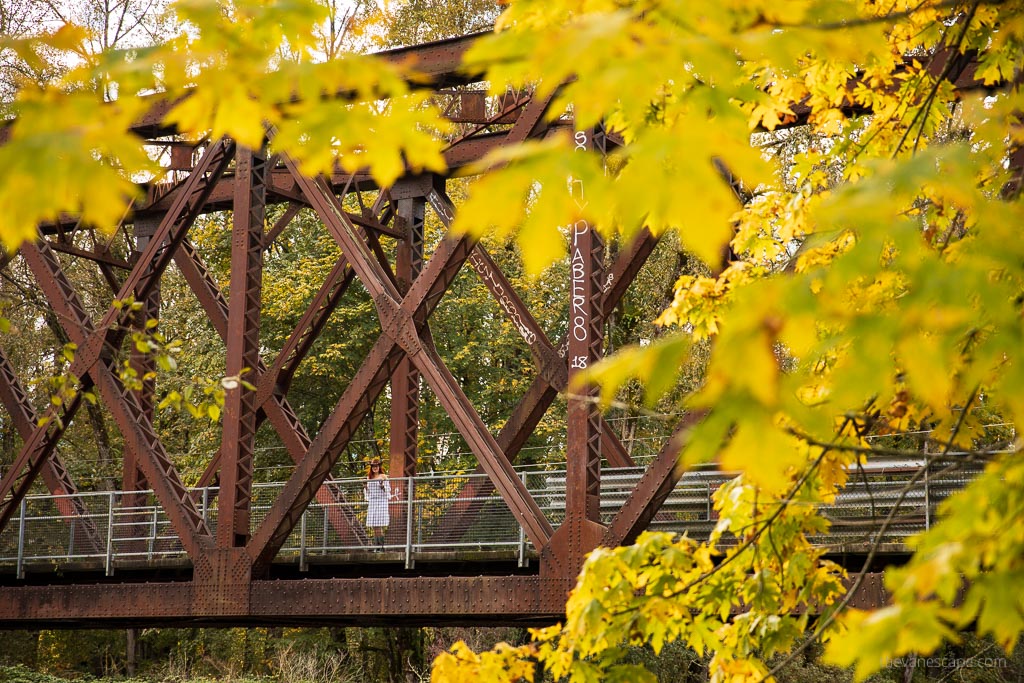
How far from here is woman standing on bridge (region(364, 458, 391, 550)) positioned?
1373cm

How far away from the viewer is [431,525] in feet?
43.9

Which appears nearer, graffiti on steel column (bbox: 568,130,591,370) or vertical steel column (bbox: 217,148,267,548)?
graffiti on steel column (bbox: 568,130,591,370)

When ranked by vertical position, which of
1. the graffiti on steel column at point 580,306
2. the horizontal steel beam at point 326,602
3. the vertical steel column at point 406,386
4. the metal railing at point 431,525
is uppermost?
the vertical steel column at point 406,386

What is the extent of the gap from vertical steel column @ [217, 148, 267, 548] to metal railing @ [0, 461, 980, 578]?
3.24 feet

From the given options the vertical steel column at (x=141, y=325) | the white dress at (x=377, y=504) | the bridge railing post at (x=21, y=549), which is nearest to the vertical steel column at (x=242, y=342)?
the white dress at (x=377, y=504)

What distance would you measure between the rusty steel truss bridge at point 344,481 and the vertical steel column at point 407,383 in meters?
0.03

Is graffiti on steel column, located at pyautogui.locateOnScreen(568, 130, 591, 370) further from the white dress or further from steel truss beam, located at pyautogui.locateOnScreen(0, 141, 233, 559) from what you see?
steel truss beam, located at pyautogui.locateOnScreen(0, 141, 233, 559)

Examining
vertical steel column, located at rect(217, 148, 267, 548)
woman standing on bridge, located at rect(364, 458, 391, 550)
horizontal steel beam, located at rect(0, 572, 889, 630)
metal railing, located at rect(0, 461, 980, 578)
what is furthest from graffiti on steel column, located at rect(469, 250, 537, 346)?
horizontal steel beam, located at rect(0, 572, 889, 630)

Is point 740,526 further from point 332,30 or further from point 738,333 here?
point 332,30

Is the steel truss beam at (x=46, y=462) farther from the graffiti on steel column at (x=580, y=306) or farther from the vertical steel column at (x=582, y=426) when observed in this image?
the graffiti on steel column at (x=580, y=306)

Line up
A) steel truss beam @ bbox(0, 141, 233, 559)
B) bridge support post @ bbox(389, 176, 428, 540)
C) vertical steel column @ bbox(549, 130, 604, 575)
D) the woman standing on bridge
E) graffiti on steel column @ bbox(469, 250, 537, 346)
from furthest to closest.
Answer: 1. bridge support post @ bbox(389, 176, 428, 540)
2. graffiti on steel column @ bbox(469, 250, 537, 346)
3. the woman standing on bridge
4. steel truss beam @ bbox(0, 141, 233, 559)
5. vertical steel column @ bbox(549, 130, 604, 575)

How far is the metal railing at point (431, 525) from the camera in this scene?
38.9 feet

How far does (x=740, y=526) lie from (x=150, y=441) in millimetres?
9039

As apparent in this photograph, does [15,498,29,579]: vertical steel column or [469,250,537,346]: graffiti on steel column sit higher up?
[469,250,537,346]: graffiti on steel column
